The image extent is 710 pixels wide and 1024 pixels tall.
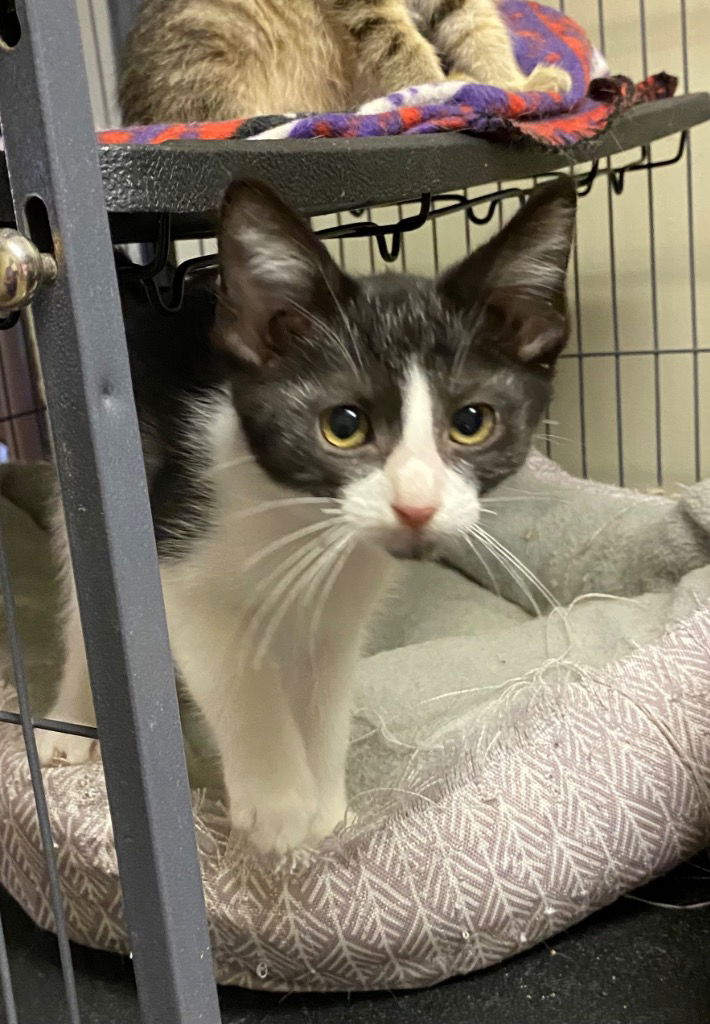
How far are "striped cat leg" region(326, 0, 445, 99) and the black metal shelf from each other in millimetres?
259

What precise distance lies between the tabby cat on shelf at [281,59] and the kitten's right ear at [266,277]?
48cm

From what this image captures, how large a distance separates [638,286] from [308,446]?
1.47m

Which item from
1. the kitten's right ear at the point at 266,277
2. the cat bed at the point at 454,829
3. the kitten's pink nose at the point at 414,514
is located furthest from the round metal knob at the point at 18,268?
the cat bed at the point at 454,829

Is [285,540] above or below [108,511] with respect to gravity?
below

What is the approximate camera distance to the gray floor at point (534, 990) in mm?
928

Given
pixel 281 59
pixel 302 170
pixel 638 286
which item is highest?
pixel 281 59

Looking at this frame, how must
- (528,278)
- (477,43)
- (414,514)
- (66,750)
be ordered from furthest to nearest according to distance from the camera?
(477,43), (66,750), (528,278), (414,514)

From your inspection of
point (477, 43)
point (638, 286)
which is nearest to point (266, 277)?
point (477, 43)

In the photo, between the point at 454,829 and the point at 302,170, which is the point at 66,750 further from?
the point at 302,170

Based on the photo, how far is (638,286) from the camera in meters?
2.02

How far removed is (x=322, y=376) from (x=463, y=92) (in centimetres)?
40

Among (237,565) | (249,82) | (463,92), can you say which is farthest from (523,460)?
(249,82)

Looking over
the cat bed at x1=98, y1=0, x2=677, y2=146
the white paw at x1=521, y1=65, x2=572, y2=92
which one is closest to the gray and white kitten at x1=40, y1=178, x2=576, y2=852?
the cat bed at x1=98, y1=0, x2=677, y2=146

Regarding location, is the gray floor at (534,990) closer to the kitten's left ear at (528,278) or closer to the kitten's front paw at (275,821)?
the kitten's front paw at (275,821)
